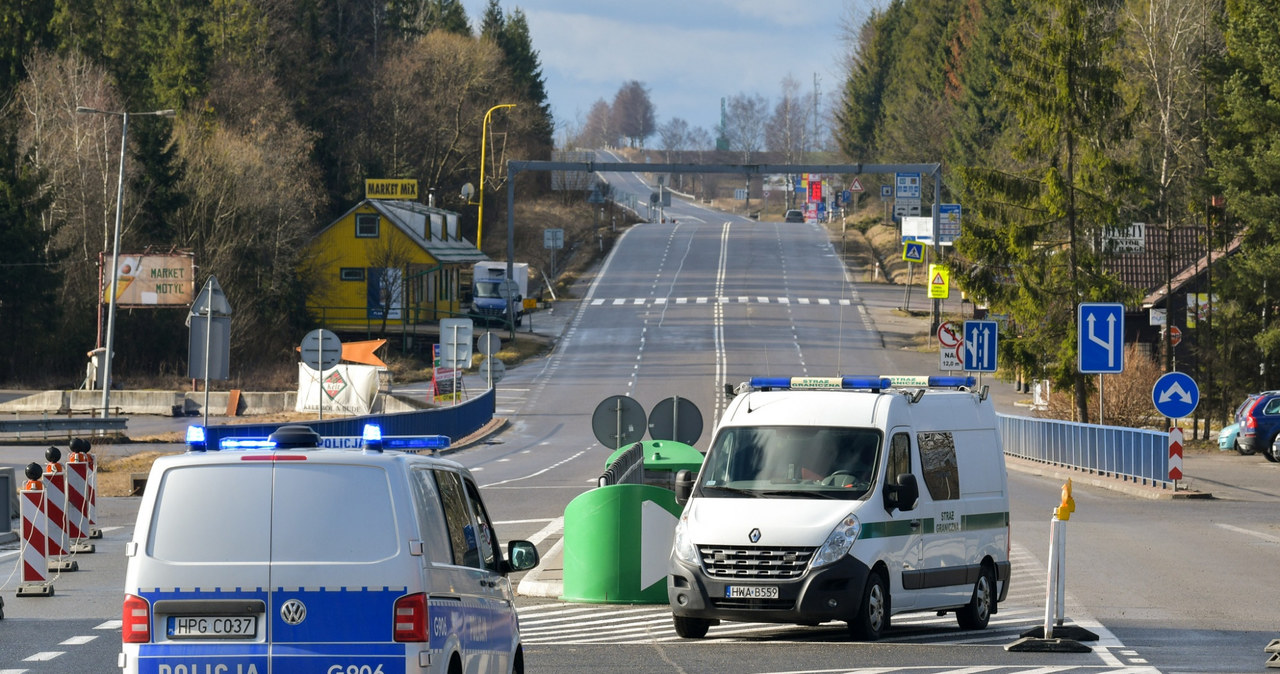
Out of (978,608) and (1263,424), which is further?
(1263,424)

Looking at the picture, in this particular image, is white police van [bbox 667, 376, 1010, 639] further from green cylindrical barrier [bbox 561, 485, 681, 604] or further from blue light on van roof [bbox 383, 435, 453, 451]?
blue light on van roof [bbox 383, 435, 453, 451]

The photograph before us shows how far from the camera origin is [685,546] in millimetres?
12680

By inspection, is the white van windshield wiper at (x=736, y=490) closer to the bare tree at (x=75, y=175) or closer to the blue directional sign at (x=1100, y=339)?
the blue directional sign at (x=1100, y=339)

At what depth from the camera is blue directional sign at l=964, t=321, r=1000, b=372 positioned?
127 feet

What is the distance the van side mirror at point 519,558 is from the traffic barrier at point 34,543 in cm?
833

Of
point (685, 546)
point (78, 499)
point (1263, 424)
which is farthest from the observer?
point (1263, 424)

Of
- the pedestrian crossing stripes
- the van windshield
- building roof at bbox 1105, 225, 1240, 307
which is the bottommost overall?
the van windshield

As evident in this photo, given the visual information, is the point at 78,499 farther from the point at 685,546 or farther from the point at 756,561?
the point at 756,561

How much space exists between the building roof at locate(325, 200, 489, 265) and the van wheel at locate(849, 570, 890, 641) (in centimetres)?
6628

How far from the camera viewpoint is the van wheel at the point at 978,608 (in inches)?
552

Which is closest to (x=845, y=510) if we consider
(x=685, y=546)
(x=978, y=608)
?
(x=685, y=546)

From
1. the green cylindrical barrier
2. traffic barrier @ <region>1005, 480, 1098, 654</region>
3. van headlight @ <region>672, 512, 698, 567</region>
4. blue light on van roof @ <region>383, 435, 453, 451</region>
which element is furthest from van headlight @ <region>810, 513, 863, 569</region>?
blue light on van roof @ <region>383, 435, 453, 451</region>

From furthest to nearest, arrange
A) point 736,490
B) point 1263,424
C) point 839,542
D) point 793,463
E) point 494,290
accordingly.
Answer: point 494,290 → point 1263,424 → point 793,463 → point 736,490 → point 839,542

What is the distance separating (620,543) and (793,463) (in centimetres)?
240
